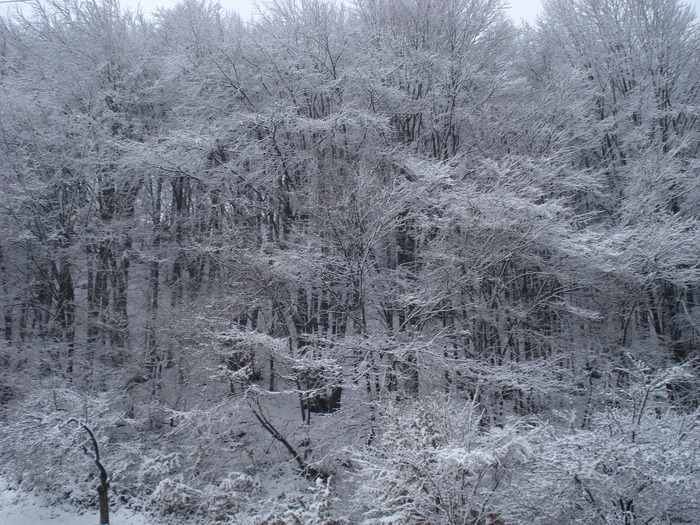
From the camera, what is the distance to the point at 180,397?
1067 cm

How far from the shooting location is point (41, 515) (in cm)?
944

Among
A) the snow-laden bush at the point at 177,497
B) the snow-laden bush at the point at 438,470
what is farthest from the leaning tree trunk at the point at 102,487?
the snow-laden bush at the point at 438,470

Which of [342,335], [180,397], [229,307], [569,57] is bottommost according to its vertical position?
[180,397]

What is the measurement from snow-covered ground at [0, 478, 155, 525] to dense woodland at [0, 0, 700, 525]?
328 millimetres

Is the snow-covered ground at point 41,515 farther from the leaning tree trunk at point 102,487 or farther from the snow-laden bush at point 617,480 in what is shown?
the snow-laden bush at point 617,480

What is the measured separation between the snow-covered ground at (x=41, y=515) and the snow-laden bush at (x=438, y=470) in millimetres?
5779

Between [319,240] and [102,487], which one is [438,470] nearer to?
[319,240]

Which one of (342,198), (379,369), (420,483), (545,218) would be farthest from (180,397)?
(545,218)

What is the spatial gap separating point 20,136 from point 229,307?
8233 millimetres

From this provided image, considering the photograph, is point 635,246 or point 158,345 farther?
point 158,345

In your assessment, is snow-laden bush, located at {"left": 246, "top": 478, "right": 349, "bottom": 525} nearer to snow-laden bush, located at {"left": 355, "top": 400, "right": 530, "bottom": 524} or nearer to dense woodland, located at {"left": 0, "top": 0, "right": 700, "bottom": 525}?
dense woodland, located at {"left": 0, "top": 0, "right": 700, "bottom": 525}

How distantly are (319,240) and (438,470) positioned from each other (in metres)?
5.73

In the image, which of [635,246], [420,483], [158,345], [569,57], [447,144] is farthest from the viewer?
[569,57]

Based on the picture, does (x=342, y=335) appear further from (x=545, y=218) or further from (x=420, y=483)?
(x=545, y=218)
